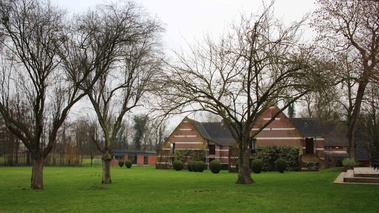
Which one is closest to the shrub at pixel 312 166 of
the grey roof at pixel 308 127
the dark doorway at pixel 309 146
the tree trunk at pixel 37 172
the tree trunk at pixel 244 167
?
the dark doorway at pixel 309 146

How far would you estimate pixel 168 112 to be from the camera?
19219mm

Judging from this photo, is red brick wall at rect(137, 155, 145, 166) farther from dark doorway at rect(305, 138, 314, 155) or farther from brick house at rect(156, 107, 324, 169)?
dark doorway at rect(305, 138, 314, 155)

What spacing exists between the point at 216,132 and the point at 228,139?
2444 millimetres

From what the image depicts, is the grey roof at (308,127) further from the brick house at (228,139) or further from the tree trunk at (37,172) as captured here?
the tree trunk at (37,172)

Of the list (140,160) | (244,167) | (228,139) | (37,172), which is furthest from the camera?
(140,160)

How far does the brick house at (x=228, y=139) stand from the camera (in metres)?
44.8

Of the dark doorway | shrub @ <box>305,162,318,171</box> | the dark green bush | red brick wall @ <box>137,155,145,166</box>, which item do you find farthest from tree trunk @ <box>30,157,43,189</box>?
red brick wall @ <box>137,155,145,166</box>

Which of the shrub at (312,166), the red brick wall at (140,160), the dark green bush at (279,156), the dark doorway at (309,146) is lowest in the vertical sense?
the red brick wall at (140,160)

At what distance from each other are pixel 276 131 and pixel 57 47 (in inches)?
1306

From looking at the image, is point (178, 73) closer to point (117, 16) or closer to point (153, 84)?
point (153, 84)

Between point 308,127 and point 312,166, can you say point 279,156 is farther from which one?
point 308,127

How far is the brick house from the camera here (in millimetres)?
44781

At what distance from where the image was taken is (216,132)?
55.7m

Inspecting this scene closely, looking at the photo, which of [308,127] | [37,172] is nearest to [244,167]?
[37,172]
